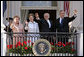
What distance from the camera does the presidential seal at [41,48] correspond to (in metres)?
16.0

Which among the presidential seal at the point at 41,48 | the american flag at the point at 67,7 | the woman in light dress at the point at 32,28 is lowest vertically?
the presidential seal at the point at 41,48

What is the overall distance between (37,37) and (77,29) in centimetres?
164

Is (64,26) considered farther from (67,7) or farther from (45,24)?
(67,7)

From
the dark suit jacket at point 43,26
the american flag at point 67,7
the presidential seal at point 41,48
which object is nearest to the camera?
the presidential seal at point 41,48

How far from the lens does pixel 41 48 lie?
16141mm

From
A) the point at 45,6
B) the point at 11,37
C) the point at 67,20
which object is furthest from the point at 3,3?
the point at 45,6

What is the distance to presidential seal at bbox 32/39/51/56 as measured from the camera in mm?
16047

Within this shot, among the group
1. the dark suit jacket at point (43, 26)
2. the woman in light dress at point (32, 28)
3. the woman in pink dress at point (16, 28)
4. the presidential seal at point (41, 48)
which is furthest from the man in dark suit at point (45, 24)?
the woman in pink dress at point (16, 28)

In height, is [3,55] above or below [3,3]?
below

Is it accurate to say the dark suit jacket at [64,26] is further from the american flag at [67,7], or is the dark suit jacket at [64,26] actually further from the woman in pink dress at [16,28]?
the american flag at [67,7]

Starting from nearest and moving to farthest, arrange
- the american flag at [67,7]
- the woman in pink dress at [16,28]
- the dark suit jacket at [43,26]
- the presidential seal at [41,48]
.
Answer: the presidential seal at [41,48], the dark suit jacket at [43,26], the woman in pink dress at [16,28], the american flag at [67,7]

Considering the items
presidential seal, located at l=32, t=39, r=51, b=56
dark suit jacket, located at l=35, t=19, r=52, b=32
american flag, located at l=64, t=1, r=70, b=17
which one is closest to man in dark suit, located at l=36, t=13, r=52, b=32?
dark suit jacket, located at l=35, t=19, r=52, b=32

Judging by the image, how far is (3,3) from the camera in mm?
16953

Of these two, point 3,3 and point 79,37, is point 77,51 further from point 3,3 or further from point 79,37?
point 3,3
